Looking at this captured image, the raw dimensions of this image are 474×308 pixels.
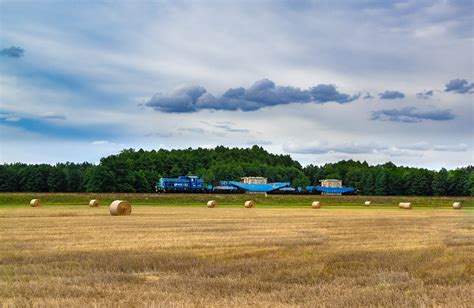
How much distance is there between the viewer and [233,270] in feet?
45.3

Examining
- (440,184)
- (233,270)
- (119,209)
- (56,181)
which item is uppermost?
A: (56,181)

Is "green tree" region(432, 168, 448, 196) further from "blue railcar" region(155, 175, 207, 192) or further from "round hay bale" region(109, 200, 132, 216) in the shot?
"round hay bale" region(109, 200, 132, 216)

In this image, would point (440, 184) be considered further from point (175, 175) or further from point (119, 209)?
point (119, 209)

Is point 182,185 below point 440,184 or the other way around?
below

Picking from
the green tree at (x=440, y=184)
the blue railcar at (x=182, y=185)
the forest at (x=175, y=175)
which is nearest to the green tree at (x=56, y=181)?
the forest at (x=175, y=175)

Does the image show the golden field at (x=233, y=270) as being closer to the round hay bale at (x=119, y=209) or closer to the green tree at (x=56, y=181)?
the round hay bale at (x=119, y=209)

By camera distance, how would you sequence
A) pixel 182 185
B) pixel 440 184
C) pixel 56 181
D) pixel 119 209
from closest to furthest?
pixel 119 209 → pixel 182 185 → pixel 440 184 → pixel 56 181

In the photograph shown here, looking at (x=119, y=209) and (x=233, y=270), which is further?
(x=119, y=209)

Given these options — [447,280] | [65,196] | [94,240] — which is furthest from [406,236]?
[65,196]

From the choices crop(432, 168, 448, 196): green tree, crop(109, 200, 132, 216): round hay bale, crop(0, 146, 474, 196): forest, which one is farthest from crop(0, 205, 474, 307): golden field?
crop(432, 168, 448, 196): green tree

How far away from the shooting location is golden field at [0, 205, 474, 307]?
10.8 m

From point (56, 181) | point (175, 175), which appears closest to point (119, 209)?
point (56, 181)

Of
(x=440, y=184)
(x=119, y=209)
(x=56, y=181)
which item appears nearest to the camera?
(x=119, y=209)

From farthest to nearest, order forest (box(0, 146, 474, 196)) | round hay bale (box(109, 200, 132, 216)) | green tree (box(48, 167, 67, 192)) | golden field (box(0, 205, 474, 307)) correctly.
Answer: green tree (box(48, 167, 67, 192))
forest (box(0, 146, 474, 196))
round hay bale (box(109, 200, 132, 216))
golden field (box(0, 205, 474, 307))
